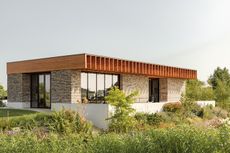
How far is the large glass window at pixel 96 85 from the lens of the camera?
23406 mm

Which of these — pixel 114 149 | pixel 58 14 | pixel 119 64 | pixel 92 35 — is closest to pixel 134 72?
pixel 119 64

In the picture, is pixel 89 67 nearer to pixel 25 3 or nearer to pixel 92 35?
pixel 92 35

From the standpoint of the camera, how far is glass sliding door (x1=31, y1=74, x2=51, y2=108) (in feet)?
80.1

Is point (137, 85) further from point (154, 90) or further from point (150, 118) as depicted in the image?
point (150, 118)

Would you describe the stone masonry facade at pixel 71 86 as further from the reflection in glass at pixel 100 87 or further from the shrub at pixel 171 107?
the shrub at pixel 171 107

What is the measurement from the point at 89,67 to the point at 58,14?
10.6 ft

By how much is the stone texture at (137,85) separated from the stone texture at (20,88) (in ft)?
20.3

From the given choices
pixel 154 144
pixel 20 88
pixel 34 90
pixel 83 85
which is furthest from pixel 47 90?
pixel 154 144

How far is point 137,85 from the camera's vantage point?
91.8ft

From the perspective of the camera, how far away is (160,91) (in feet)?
105

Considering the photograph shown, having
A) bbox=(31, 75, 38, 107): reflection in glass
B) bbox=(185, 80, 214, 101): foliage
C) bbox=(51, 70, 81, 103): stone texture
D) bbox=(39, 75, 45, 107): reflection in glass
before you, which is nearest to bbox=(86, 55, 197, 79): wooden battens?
bbox=(51, 70, 81, 103): stone texture

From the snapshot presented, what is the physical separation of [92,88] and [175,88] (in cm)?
1157

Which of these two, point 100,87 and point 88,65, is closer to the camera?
point 88,65

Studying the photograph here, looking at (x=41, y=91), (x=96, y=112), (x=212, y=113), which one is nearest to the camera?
(x=96, y=112)
